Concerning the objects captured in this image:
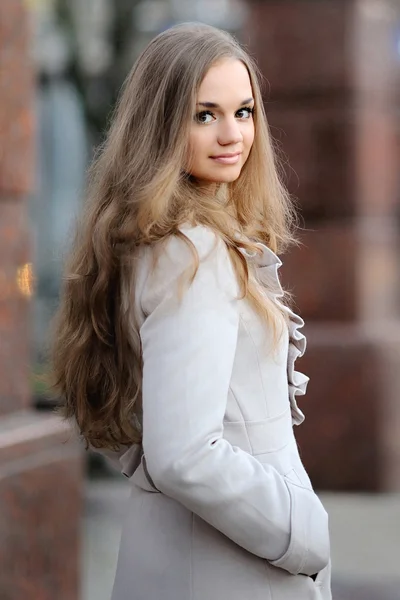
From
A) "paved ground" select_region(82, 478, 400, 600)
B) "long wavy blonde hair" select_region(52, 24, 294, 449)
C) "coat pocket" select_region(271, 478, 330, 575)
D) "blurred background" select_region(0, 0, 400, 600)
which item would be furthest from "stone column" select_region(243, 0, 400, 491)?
"coat pocket" select_region(271, 478, 330, 575)

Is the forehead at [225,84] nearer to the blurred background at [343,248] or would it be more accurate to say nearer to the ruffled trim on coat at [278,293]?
the ruffled trim on coat at [278,293]

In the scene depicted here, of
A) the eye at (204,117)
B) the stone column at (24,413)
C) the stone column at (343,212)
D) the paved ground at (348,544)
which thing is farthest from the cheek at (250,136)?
the stone column at (343,212)

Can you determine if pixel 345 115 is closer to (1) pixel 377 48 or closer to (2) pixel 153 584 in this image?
(1) pixel 377 48

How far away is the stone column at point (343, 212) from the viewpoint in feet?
22.6

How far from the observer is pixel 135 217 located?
223 centimetres

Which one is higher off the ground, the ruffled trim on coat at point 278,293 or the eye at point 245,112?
the eye at point 245,112

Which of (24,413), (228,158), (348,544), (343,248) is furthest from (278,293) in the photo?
(343,248)

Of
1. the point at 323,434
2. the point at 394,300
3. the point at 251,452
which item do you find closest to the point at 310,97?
the point at 394,300

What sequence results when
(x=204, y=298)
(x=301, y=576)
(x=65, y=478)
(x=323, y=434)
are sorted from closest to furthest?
(x=204, y=298) < (x=301, y=576) < (x=65, y=478) < (x=323, y=434)

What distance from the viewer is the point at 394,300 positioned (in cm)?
733

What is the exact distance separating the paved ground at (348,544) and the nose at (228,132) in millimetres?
3234

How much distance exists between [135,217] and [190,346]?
12.4 inches

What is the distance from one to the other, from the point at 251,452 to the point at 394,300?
207 inches

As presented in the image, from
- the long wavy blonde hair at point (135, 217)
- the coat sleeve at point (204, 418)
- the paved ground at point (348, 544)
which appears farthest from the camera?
the paved ground at point (348, 544)
